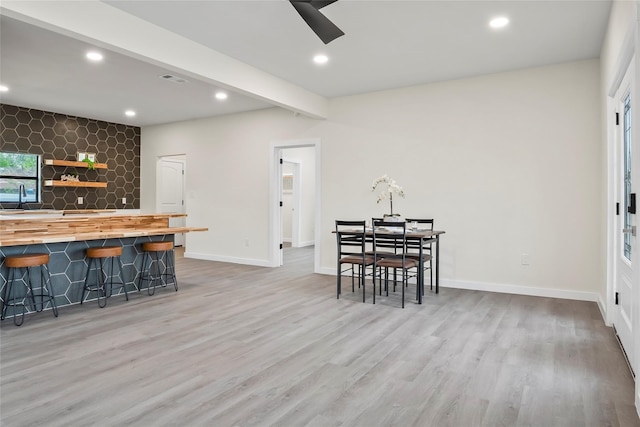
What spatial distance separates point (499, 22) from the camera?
350 cm

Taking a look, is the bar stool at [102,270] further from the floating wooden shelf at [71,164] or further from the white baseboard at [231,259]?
the floating wooden shelf at [71,164]

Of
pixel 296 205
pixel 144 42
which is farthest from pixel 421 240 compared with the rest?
pixel 296 205

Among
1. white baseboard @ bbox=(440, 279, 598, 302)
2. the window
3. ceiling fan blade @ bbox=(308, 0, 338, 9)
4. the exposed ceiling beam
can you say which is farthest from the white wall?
the window

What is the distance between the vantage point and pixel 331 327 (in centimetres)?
349

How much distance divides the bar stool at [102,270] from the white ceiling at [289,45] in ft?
6.48

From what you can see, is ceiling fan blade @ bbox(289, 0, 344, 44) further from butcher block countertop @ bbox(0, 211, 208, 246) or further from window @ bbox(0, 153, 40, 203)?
window @ bbox(0, 153, 40, 203)

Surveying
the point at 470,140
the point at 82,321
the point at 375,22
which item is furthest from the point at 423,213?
the point at 82,321

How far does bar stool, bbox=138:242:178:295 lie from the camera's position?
15.8 feet

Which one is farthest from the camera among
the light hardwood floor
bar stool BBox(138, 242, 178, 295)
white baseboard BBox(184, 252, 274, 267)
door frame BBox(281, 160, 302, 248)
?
door frame BBox(281, 160, 302, 248)

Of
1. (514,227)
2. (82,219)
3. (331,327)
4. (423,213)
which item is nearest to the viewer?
(331,327)

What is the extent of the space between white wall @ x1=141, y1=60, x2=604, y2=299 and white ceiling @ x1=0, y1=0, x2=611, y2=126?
0.92 ft

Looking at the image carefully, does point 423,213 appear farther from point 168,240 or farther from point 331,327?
point 168,240

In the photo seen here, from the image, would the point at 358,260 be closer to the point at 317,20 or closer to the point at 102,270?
the point at 317,20

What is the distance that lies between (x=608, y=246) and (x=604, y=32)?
1.93 m
